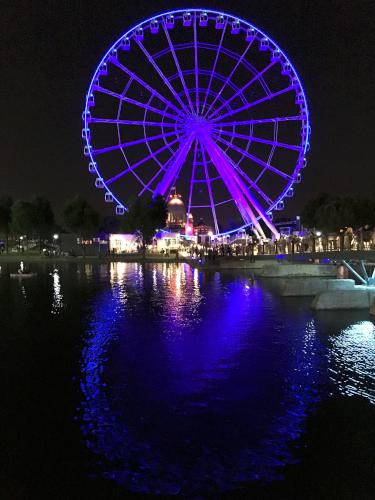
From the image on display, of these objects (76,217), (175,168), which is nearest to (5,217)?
(76,217)

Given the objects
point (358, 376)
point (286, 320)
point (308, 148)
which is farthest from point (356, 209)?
point (358, 376)

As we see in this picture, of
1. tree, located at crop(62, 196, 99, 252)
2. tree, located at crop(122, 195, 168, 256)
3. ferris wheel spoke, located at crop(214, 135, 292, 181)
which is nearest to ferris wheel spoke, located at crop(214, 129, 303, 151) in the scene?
ferris wheel spoke, located at crop(214, 135, 292, 181)

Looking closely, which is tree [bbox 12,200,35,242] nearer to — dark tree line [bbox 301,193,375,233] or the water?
dark tree line [bbox 301,193,375,233]

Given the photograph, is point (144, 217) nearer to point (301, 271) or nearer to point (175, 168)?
point (175, 168)

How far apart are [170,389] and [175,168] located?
139 feet

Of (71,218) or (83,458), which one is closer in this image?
(83,458)

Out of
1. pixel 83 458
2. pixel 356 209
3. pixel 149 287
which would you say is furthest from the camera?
pixel 356 209

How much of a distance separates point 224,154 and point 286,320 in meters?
34.1

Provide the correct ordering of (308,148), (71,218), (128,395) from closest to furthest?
1. (128,395)
2. (308,148)
3. (71,218)

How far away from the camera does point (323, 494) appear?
6129 millimetres

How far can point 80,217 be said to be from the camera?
8988cm

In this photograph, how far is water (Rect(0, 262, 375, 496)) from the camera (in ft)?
22.7

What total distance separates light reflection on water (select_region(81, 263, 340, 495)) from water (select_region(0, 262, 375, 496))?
25 mm

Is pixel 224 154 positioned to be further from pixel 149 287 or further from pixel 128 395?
pixel 128 395
